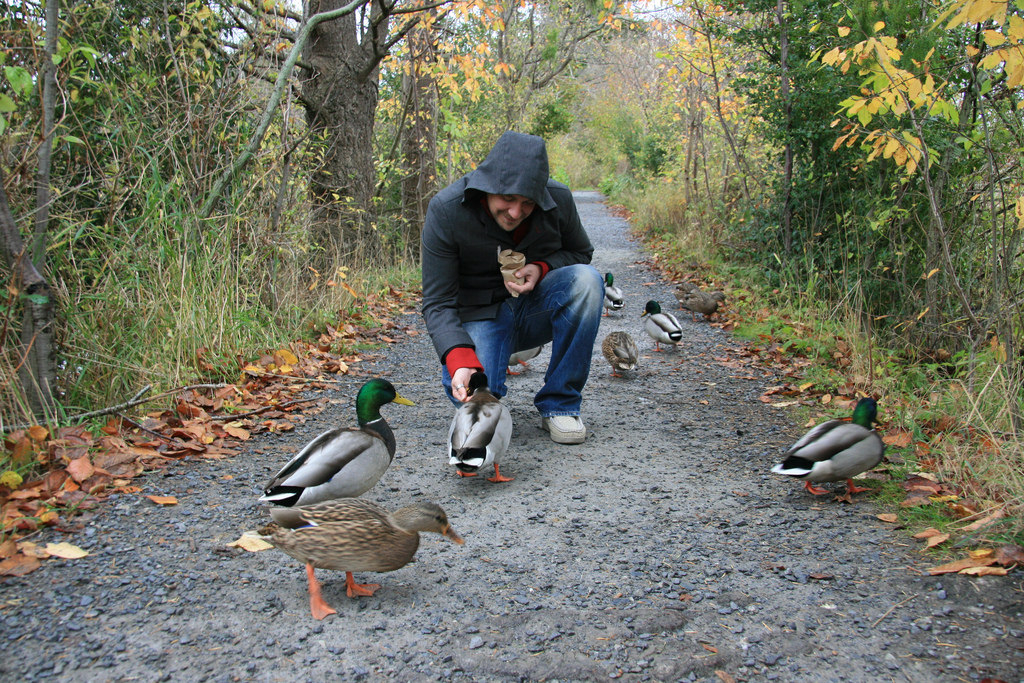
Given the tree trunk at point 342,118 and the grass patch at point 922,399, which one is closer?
the grass patch at point 922,399

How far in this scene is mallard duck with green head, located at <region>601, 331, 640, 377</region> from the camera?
6.23 meters

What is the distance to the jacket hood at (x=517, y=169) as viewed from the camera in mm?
3760

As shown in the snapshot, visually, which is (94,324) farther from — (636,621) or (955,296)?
(955,296)

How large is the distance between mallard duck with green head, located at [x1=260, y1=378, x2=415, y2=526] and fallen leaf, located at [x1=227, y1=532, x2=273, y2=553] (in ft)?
0.54

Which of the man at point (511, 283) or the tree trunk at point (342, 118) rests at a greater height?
the tree trunk at point (342, 118)

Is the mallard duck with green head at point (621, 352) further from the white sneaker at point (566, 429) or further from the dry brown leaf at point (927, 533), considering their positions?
the dry brown leaf at point (927, 533)

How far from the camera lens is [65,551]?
3002 mm

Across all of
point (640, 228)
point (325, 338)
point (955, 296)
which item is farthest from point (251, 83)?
point (640, 228)

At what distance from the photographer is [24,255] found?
394 cm

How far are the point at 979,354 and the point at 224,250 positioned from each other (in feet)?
18.2

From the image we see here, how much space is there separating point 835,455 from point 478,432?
66.9 inches

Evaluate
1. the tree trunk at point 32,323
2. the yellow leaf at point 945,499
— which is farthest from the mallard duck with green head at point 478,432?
the tree trunk at point 32,323

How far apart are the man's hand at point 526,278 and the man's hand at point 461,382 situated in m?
0.62

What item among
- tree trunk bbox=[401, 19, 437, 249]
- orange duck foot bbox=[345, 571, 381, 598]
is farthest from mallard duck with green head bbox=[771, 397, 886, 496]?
tree trunk bbox=[401, 19, 437, 249]
